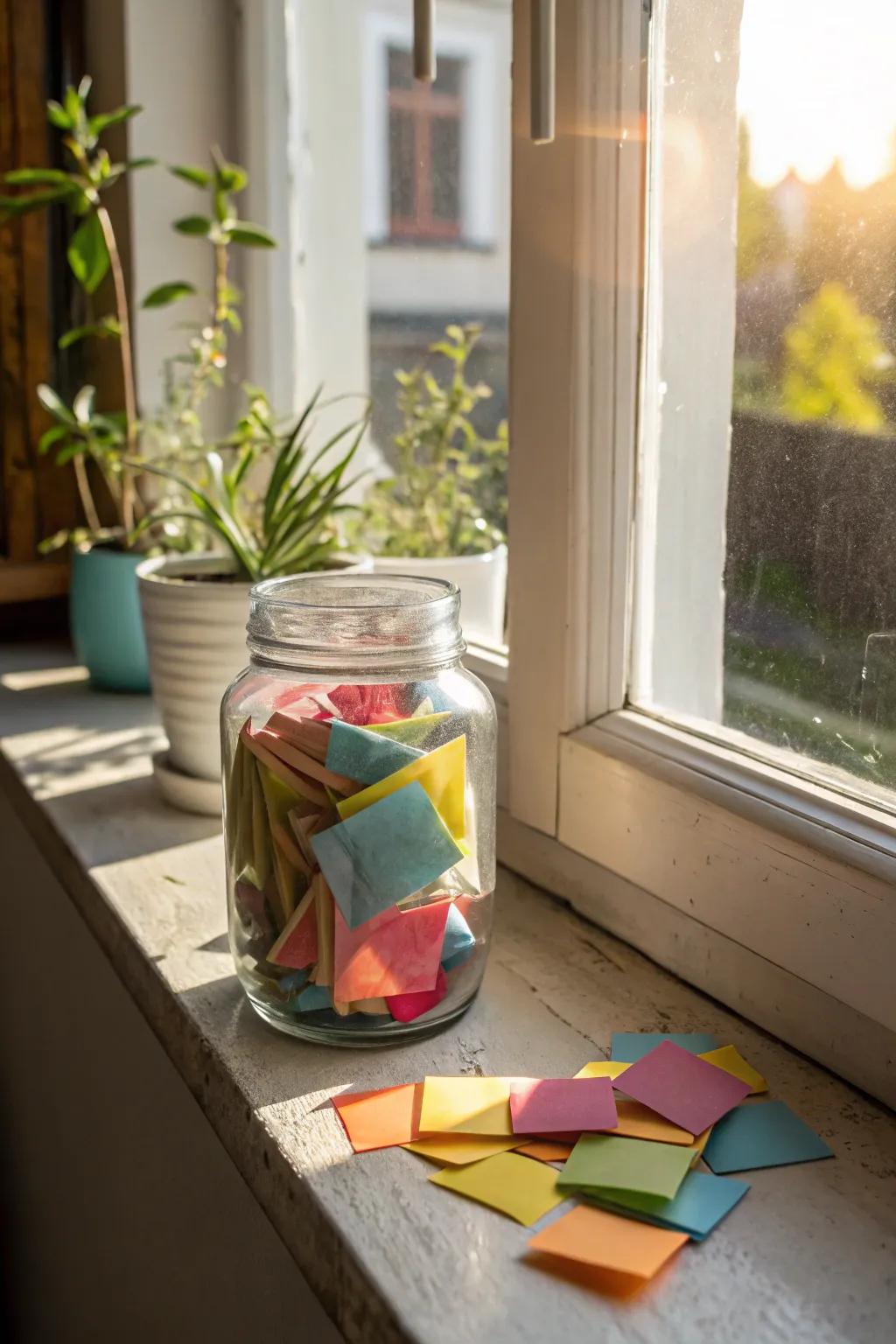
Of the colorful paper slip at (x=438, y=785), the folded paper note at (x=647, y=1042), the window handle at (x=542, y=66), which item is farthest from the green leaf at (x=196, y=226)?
the folded paper note at (x=647, y=1042)

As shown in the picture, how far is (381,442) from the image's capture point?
46.8 inches

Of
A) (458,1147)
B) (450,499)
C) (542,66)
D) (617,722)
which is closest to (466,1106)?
(458,1147)

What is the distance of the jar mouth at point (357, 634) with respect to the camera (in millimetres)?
594

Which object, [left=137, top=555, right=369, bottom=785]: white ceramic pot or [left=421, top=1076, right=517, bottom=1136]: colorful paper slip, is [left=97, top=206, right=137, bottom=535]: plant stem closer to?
[left=137, top=555, right=369, bottom=785]: white ceramic pot

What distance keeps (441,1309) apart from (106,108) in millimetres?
1249

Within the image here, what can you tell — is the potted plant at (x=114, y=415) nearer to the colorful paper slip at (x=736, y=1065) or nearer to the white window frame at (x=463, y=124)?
the white window frame at (x=463, y=124)

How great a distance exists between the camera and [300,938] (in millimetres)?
569

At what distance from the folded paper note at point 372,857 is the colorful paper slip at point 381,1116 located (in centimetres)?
7

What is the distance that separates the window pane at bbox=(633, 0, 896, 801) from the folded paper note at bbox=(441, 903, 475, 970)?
0.17 meters

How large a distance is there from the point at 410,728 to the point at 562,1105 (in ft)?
0.59

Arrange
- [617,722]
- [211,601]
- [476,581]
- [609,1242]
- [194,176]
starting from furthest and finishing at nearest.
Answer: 1. [194,176]
2. [476,581]
3. [211,601]
4. [617,722]
5. [609,1242]

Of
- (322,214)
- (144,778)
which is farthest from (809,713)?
(322,214)

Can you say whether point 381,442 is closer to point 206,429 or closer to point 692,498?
point 206,429

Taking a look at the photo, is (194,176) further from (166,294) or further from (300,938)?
(300,938)
